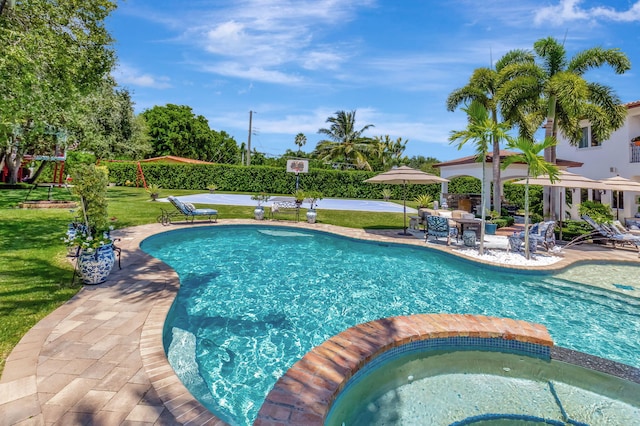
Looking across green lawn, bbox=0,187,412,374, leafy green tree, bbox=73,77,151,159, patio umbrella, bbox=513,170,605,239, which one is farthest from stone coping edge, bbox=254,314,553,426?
leafy green tree, bbox=73,77,151,159

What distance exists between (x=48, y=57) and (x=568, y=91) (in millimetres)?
20204

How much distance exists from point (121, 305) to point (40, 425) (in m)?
2.70

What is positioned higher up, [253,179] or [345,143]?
[345,143]

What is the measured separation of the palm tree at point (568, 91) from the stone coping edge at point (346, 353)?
12.8m

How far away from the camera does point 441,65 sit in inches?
561

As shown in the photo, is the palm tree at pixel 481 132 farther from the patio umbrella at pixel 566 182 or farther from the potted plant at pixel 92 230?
the potted plant at pixel 92 230

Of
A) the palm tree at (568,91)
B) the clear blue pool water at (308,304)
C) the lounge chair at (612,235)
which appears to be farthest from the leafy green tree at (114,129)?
the lounge chair at (612,235)

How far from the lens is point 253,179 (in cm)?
3331

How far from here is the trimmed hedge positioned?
108 feet

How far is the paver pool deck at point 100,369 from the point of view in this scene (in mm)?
2691

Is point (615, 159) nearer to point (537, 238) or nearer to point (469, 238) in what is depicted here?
point (537, 238)

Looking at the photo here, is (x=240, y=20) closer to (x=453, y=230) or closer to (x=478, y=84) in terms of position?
(x=453, y=230)

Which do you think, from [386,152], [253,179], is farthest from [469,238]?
[386,152]

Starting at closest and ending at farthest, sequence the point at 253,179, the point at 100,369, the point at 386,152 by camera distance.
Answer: the point at 100,369 < the point at 253,179 < the point at 386,152
